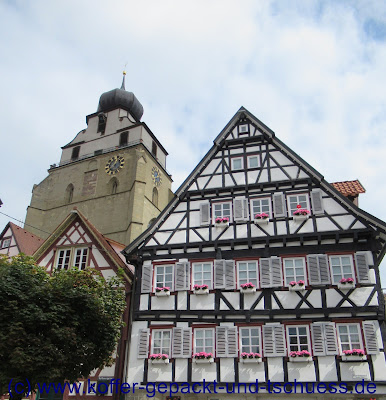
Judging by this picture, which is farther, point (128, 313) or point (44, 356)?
point (128, 313)

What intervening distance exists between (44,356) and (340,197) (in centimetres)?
1172

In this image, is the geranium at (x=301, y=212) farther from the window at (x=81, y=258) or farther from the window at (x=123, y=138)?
the window at (x=123, y=138)

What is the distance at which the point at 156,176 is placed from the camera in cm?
5375

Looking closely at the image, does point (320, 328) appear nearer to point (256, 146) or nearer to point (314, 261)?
point (314, 261)

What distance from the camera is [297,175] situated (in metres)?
18.7

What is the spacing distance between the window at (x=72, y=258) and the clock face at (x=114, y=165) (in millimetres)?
31240

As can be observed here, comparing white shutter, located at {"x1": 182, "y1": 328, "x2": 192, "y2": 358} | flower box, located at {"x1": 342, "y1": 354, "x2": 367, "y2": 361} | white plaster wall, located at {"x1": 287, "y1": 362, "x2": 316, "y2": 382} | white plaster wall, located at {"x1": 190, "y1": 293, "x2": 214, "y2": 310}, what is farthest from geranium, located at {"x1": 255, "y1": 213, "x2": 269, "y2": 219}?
flower box, located at {"x1": 342, "y1": 354, "x2": 367, "y2": 361}

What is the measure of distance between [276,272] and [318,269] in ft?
4.90

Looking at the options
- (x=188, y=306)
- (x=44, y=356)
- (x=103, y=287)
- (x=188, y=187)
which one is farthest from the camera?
(x=188, y=187)

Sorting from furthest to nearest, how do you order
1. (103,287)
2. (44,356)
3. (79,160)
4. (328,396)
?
(79,160)
(103,287)
(328,396)
(44,356)

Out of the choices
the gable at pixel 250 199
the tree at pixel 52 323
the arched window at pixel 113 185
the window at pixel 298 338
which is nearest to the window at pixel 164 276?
the gable at pixel 250 199

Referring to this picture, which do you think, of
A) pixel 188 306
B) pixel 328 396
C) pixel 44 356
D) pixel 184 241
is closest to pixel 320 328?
pixel 328 396

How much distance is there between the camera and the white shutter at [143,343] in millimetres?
16781

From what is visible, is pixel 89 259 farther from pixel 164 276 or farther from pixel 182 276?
pixel 182 276
